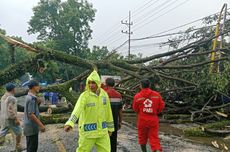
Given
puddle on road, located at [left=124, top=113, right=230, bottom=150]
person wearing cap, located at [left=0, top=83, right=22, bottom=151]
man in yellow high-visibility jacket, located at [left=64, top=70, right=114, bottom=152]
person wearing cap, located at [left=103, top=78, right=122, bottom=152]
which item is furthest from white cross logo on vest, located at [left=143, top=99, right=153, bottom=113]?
puddle on road, located at [left=124, top=113, right=230, bottom=150]

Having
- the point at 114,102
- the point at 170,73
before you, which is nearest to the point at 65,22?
the point at 170,73

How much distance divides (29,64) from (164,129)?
5.14 metres

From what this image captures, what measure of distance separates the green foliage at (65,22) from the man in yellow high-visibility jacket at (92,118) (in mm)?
37861

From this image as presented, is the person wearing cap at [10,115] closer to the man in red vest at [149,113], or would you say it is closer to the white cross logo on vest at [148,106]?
the man in red vest at [149,113]

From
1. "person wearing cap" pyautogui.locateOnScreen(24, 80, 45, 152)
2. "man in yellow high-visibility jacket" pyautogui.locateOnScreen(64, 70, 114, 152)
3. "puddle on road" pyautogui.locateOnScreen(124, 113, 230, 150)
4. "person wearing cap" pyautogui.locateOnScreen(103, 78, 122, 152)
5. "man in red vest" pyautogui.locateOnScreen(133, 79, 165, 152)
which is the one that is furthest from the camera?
"puddle on road" pyautogui.locateOnScreen(124, 113, 230, 150)

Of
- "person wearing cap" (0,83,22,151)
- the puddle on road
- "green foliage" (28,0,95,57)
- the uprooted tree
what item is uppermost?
"green foliage" (28,0,95,57)

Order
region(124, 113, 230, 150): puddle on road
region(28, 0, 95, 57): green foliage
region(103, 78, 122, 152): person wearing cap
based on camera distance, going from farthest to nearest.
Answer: region(28, 0, 95, 57): green foliage → region(124, 113, 230, 150): puddle on road → region(103, 78, 122, 152): person wearing cap

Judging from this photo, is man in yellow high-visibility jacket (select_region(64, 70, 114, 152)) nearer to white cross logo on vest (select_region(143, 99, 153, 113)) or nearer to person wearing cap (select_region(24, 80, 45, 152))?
person wearing cap (select_region(24, 80, 45, 152))

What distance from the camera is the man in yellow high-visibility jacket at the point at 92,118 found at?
15.6 feet

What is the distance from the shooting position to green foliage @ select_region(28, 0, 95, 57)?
141 ft

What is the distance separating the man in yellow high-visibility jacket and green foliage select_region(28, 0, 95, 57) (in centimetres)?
3786

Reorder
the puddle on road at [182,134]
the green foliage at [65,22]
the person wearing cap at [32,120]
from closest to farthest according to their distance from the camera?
the person wearing cap at [32,120]
the puddle on road at [182,134]
the green foliage at [65,22]

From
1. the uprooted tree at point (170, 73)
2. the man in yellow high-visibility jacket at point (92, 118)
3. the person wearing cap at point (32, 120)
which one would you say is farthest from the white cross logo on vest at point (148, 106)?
the uprooted tree at point (170, 73)

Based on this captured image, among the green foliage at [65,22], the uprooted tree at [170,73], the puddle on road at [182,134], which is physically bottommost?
the puddle on road at [182,134]
